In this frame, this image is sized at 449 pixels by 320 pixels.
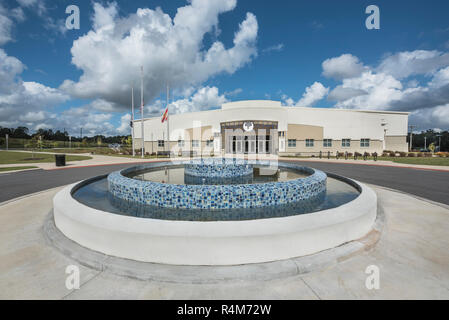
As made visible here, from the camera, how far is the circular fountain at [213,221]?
344cm

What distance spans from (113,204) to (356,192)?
8868 millimetres

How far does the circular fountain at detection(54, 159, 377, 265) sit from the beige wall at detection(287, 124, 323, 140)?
32.6 metres

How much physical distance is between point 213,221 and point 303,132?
37800 millimetres

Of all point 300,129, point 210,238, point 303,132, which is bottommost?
A: point 210,238

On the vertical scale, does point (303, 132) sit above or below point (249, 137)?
above

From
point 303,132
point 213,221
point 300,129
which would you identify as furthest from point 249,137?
point 213,221

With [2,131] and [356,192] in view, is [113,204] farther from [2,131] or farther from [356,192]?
[2,131]

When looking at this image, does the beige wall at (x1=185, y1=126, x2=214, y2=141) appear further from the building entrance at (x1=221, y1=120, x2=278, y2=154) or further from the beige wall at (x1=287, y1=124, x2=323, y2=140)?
the beige wall at (x1=287, y1=124, x2=323, y2=140)

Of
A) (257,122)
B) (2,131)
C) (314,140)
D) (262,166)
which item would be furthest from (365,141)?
(2,131)

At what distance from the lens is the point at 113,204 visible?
6328mm

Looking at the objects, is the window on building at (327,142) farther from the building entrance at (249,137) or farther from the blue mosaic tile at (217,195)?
the blue mosaic tile at (217,195)

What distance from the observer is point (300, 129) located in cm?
3822

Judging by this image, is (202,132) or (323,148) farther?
(202,132)

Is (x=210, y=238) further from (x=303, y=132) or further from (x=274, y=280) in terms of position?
(x=303, y=132)
